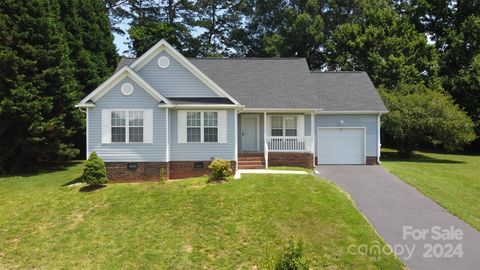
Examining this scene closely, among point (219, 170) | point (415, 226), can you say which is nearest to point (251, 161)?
point (219, 170)

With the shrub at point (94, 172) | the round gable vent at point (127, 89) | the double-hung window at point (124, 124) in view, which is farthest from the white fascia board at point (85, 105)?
the shrub at point (94, 172)

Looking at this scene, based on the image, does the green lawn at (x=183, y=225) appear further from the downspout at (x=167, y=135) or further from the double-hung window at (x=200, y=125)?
the double-hung window at (x=200, y=125)

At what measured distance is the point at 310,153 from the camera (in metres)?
18.9

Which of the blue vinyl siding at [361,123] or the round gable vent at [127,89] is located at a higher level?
the round gable vent at [127,89]

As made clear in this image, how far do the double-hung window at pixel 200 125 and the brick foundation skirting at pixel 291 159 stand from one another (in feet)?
12.1

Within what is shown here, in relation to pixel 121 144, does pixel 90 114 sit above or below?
above

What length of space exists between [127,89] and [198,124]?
3487 mm

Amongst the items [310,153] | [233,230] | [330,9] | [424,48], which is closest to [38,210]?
[233,230]

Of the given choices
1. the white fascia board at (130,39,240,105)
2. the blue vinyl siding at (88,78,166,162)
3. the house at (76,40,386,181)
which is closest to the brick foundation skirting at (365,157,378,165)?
the house at (76,40,386,181)

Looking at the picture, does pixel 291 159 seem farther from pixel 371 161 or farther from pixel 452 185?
pixel 452 185

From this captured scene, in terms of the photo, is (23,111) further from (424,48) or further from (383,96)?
(424,48)

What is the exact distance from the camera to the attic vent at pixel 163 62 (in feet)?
57.2

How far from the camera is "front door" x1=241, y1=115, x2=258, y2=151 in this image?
20.6m

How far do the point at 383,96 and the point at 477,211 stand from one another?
15603 millimetres
